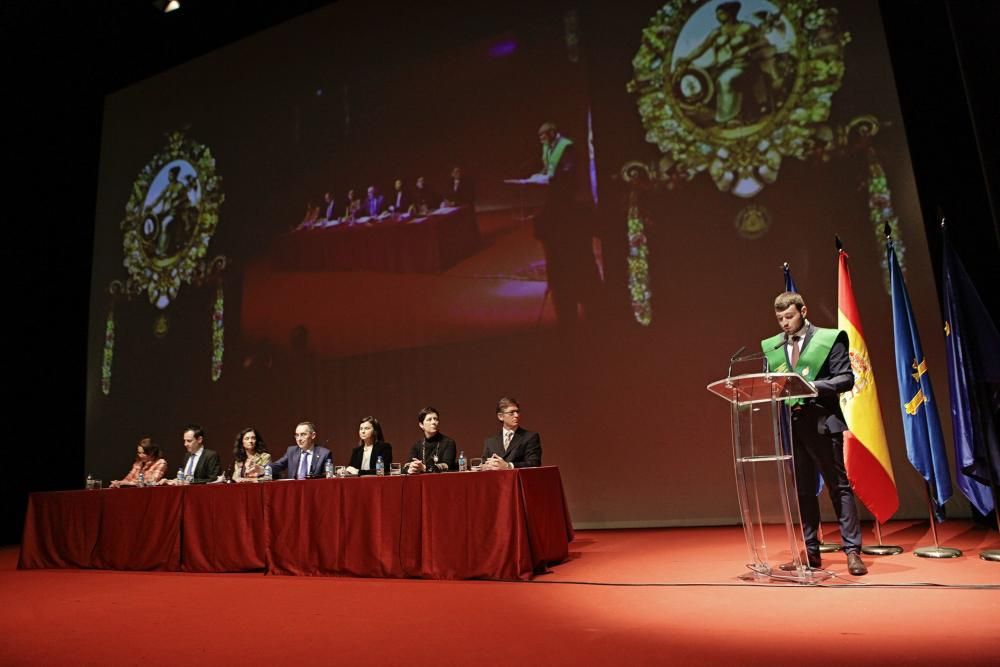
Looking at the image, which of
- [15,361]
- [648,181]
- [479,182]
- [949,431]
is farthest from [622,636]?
[15,361]

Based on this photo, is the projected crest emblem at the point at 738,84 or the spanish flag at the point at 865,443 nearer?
the spanish flag at the point at 865,443

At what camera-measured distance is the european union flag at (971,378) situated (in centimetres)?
353

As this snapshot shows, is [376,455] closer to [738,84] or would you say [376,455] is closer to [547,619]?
[547,619]

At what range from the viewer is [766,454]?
306cm

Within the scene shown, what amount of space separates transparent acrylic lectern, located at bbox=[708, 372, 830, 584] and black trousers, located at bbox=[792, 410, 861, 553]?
0.27 feet

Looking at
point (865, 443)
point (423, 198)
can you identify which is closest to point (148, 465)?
point (423, 198)

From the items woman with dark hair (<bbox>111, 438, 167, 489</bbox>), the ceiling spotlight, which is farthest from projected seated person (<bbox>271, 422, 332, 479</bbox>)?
the ceiling spotlight

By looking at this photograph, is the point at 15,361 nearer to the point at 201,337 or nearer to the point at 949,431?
the point at 201,337

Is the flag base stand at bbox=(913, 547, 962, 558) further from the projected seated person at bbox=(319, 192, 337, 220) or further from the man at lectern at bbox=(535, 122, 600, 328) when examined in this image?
the projected seated person at bbox=(319, 192, 337, 220)

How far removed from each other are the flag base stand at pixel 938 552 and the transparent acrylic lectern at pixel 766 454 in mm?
839

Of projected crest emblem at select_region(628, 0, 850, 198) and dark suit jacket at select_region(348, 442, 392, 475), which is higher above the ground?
projected crest emblem at select_region(628, 0, 850, 198)

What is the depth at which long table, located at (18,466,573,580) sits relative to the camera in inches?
139

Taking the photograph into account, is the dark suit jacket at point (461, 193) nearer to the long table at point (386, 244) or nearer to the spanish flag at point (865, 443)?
the long table at point (386, 244)

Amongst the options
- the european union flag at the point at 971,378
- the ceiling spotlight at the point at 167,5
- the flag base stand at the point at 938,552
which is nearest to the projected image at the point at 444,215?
the ceiling spotlight at the point at 167,5
